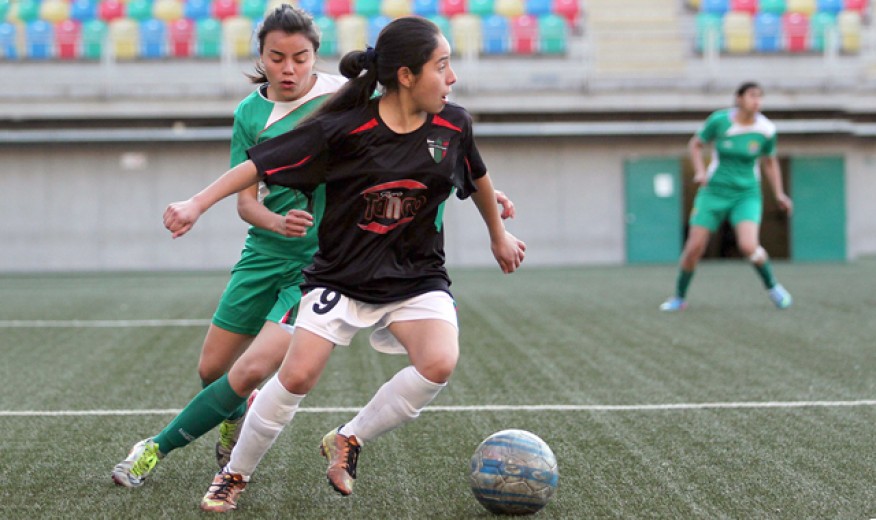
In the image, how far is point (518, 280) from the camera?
1681 cm

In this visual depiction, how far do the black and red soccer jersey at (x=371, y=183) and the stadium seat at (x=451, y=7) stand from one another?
22.5 metres

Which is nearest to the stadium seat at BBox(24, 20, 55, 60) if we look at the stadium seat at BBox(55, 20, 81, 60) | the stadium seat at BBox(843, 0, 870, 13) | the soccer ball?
the stadium seat at BBox(55, 20, 81, 60)

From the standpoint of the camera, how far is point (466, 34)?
2123 centimetres

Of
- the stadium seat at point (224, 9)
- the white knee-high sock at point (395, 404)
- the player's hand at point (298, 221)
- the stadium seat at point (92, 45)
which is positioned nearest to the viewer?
the player's hand at point (298, 221)

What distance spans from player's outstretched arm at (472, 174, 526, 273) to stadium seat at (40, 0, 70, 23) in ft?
78.1

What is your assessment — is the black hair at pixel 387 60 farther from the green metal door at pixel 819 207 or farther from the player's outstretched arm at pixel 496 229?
the green metal door at pixel 819 207

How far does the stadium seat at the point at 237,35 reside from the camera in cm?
2117

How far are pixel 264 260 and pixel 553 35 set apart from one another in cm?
2015

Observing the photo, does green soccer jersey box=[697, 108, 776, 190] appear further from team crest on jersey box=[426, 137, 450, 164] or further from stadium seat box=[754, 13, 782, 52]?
stadium seat box=[754, 13, 782, 52]

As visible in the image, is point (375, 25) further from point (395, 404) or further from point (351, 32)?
point (395, 404)

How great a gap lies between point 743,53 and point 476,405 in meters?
19.3

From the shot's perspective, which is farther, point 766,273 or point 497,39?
point 497,39

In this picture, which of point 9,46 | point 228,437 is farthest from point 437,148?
point 9,46

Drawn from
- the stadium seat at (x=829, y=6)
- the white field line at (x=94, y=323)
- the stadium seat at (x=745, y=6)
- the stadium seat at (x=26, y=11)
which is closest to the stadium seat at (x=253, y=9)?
the stadium seat at (x=26, y=11)
